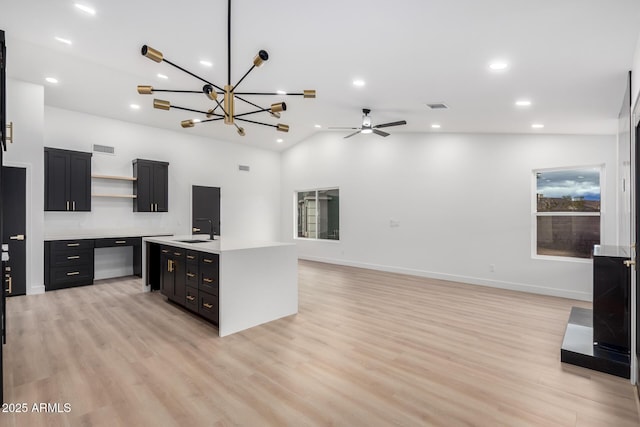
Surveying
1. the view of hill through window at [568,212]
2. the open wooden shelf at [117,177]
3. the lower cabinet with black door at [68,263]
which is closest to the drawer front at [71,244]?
the lower cabinet with black door at [68,263]

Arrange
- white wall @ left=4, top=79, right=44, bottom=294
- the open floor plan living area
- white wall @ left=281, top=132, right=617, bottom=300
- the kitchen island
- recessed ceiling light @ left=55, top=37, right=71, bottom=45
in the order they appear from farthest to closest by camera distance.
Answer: white wall @ left=281, top=132, right=617, bottom=300
white wall @ left=4, top=79, right=44, bottom=294
recessed ceiling light @ left=55, top=37, right=71, bottom=45
the kitchen island
the open floor plan living area

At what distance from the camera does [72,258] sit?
5461mm

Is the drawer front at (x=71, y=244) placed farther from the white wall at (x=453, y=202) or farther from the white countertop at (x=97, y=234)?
the white wall at (x=453, y=202)

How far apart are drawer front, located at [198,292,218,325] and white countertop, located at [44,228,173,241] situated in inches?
130

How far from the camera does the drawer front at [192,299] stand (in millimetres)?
3836

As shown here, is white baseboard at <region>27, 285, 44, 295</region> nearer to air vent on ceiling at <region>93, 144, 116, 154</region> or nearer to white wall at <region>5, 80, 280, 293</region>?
white wall at <region>5, 80, 280, 293</region>

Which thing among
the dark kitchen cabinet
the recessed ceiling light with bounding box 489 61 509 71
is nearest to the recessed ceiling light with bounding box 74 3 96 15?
the dark kitchen cabinet

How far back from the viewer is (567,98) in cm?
354

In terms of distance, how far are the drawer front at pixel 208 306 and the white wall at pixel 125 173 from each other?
136 inches

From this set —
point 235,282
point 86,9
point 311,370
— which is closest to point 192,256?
point 235,282

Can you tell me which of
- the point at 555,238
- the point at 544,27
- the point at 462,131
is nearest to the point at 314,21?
the point at 544,27

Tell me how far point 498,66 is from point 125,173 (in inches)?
269

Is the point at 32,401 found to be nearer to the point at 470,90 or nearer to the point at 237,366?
the point at 237,366

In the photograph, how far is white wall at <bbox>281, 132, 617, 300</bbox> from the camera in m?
5.10
